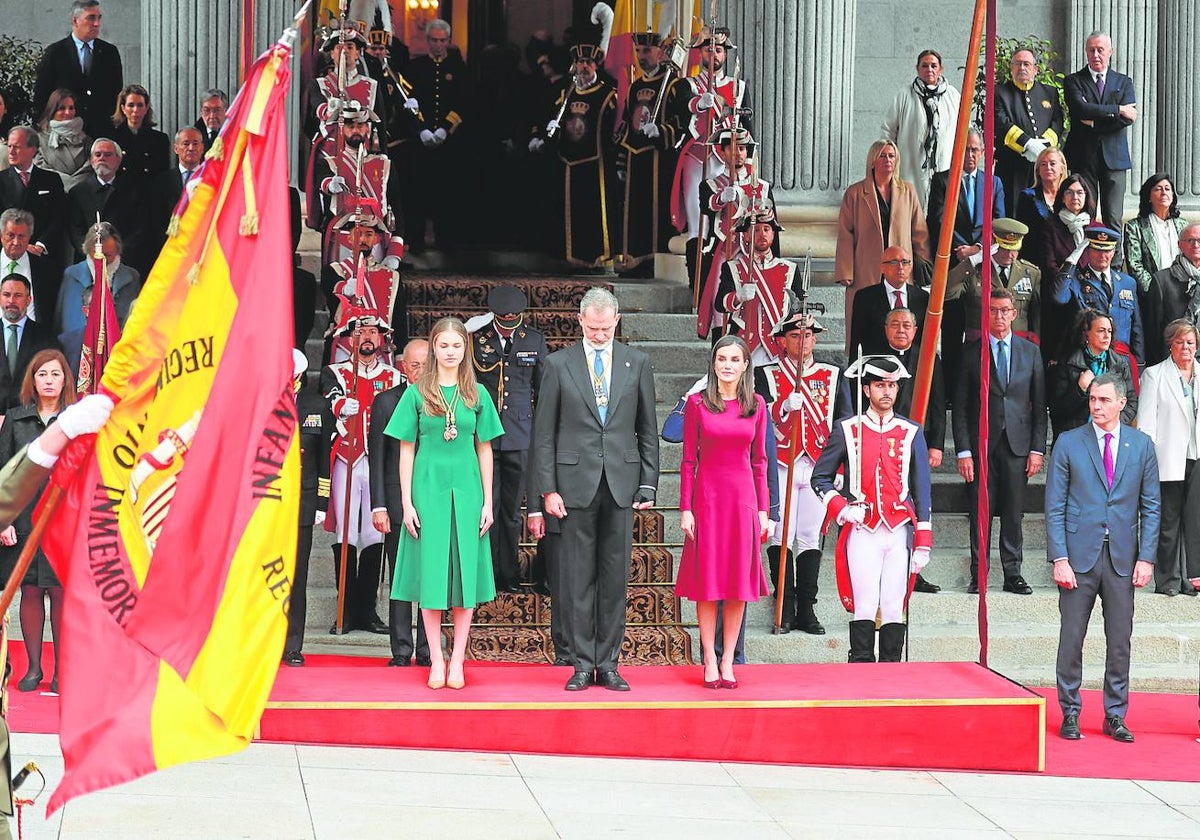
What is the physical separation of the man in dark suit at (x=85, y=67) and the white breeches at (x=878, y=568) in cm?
668

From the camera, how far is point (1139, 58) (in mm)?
15391

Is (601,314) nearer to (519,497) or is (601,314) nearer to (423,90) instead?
(519,497)

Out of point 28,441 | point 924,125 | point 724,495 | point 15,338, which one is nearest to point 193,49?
point 15,338

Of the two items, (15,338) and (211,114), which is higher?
(211,114)

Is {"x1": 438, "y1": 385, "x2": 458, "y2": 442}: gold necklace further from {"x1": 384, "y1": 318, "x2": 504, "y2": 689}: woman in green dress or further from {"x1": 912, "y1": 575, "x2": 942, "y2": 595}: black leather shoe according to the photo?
{"x1": 912, "y1": 575, "x2": 942, "y2": 595}: black leather shoe

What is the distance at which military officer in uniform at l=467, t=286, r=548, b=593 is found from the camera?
10.7 metres

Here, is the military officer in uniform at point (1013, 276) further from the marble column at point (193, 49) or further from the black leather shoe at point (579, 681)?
the marble column at point (193, 49)

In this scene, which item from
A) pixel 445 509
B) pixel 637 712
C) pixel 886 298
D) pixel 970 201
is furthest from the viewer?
pixel 970 201

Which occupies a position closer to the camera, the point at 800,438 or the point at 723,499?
the point at 723,499

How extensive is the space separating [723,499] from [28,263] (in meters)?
5.46

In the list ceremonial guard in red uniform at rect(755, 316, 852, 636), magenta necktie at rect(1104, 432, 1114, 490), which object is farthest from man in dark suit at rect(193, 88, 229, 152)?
magenta necktie at rect(1104, 432, 1114, 490)

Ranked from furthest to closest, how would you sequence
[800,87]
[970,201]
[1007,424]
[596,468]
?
[800,87], [970,201], [1007,424], [596,468]

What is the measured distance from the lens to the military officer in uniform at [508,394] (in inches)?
423

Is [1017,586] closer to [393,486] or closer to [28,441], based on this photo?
[393,486]
